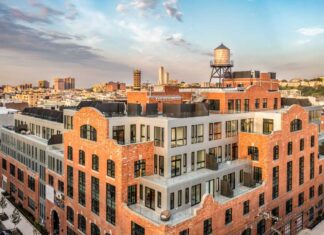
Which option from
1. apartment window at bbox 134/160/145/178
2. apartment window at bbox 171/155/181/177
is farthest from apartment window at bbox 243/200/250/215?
apartment window at bbox 134/160/145/178

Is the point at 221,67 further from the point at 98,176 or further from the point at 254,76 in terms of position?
the point at 98,176

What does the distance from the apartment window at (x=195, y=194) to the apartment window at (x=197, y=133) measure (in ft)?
17.2

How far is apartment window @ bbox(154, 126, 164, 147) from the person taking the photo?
33688mm

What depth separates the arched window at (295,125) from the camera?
42919mm

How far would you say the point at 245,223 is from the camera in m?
36.8

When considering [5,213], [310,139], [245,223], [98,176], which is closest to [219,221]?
[245,223]

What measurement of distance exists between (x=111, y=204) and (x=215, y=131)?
15.4 metres

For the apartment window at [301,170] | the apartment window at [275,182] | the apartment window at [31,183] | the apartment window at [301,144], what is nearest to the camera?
the apartment window at [275,182]

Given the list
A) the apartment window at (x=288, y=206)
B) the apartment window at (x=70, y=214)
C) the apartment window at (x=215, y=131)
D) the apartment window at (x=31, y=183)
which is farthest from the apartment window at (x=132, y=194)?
the apartment window at (x=31, y=183)

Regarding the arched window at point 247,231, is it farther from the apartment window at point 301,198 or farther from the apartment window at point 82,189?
the apartment window at point 82,189

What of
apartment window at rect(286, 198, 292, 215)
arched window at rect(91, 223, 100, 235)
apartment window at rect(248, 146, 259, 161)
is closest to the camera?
arched window at rect(91, 223, 100, 235)

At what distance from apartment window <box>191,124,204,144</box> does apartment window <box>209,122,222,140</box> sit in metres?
1.72

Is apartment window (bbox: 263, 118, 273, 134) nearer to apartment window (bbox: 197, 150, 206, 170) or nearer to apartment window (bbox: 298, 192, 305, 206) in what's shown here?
apartment window (bbox: 197, 150, 206, 170)

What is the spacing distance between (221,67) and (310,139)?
2136cm
